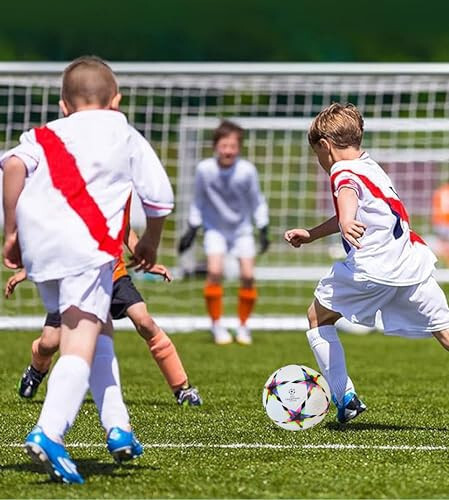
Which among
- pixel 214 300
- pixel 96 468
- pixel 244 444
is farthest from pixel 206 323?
pixel 96 468

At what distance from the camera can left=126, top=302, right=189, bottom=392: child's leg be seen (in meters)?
6.26

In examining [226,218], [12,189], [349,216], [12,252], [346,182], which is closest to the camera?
[12,189]

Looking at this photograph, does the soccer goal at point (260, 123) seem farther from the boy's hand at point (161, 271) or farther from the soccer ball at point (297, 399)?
the boy's hand at point (161, 271)

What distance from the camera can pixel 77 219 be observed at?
167 inches

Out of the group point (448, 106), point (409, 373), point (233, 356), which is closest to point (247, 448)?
point (409, 373)

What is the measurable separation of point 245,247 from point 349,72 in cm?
186

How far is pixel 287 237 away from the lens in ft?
18.2

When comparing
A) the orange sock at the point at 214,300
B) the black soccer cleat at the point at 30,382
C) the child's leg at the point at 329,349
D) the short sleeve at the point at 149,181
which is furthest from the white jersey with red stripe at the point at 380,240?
the orange sock at the point at 214,300

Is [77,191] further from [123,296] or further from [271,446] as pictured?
[123,296]

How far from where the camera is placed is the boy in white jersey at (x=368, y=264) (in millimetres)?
5492

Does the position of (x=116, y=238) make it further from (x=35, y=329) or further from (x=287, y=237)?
(x=35, y=329)

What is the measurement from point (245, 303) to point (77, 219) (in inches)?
263

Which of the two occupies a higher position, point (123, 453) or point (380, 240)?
point (380, 240)

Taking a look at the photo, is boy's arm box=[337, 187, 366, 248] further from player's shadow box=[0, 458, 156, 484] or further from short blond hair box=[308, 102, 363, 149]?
player's shadow box=[0, 458, 156, 484]
